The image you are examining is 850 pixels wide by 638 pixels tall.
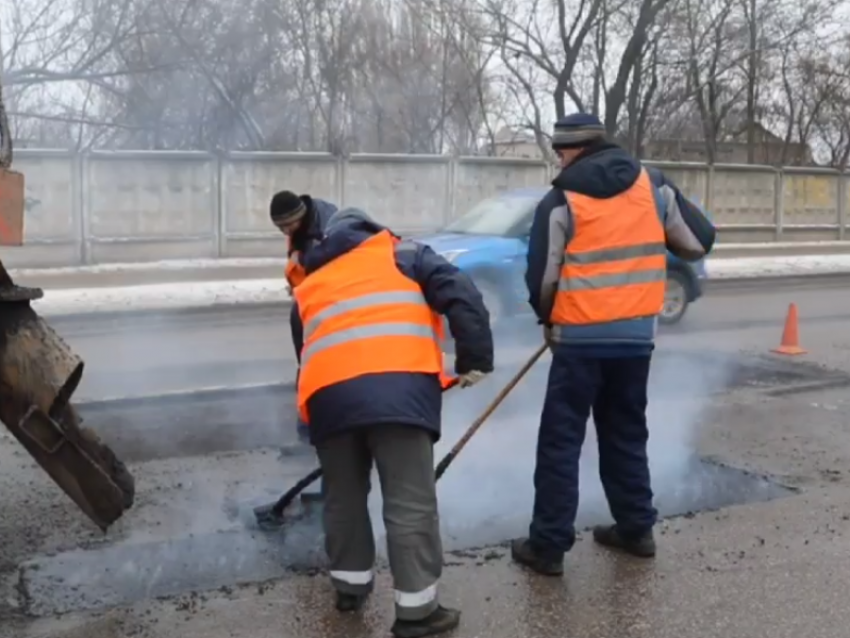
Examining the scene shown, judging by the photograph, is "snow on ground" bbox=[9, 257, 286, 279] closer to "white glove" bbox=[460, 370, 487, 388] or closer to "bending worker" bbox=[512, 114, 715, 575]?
"bending worker" bbox=[512, 114, 715, 575]

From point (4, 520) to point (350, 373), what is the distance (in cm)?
219

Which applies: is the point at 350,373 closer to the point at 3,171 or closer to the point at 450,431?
the point at 3,171

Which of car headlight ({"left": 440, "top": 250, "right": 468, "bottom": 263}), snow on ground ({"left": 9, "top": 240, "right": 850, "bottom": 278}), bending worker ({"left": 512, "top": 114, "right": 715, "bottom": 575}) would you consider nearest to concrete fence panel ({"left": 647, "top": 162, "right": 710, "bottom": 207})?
snow on ground ({"left": 9, "top": 240, "right": 850, "bottom": 278})

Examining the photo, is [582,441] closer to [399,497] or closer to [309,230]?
[399,497]

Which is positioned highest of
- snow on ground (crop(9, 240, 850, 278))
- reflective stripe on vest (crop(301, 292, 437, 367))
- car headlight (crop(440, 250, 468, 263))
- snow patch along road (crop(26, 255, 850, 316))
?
reflective stripe on vest (crop(301, 292, 437, 367))

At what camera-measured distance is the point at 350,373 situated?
3623mm

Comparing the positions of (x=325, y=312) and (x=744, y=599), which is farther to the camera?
(x=744, y=599)

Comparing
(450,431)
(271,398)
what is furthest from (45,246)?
(450,431)

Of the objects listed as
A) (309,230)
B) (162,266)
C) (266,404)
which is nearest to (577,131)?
(309,230)

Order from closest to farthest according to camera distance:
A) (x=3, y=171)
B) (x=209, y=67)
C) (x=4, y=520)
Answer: (x=3, y=171)
(x=4, y=520)
(x=209, y=67)

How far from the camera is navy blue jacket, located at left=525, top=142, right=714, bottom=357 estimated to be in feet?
13.9

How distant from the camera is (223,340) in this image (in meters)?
11.0

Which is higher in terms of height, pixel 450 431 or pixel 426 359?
pixel 426 359

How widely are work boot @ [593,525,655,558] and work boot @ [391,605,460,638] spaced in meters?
1.02
